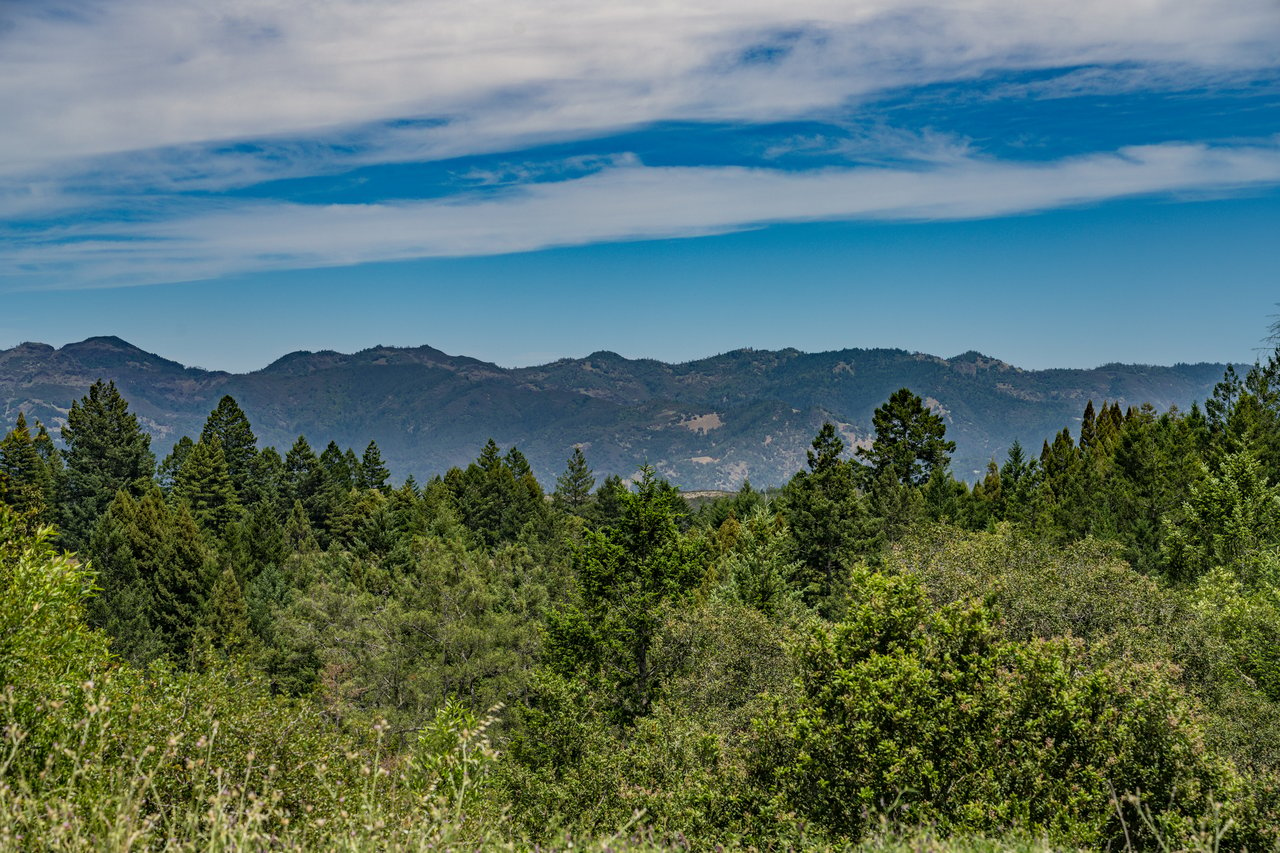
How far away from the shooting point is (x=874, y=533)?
177 ft

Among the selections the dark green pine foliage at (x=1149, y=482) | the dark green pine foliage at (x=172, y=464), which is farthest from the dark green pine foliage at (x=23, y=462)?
the dark green pine foliage at (x=1149, y=482)

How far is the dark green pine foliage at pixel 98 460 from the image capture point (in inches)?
3054

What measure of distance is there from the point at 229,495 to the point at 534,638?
2118 inches

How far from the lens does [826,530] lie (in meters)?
52.4

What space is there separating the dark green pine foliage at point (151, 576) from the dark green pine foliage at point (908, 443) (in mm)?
53555

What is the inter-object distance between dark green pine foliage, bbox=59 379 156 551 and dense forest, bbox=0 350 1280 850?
1.45m

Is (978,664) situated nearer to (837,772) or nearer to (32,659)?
(837,772)

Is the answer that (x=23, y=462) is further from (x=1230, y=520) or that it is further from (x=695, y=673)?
(x=1230, y=520)

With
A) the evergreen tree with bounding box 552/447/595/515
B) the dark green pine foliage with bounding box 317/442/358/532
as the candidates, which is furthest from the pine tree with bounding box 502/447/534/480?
the dark green pine foliage with bounding box 317/442/358/532

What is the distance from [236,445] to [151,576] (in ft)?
127

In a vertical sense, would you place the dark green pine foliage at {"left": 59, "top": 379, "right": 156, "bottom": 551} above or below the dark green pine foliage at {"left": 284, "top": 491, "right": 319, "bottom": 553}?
above

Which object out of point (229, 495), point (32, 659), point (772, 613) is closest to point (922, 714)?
point (32, 659)

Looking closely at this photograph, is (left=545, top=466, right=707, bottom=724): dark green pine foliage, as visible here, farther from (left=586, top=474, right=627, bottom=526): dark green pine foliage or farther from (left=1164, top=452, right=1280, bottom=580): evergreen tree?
(left=586, top=474, right=627, bottom=526): dark green pine foliage

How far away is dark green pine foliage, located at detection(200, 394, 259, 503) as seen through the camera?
300 feet
